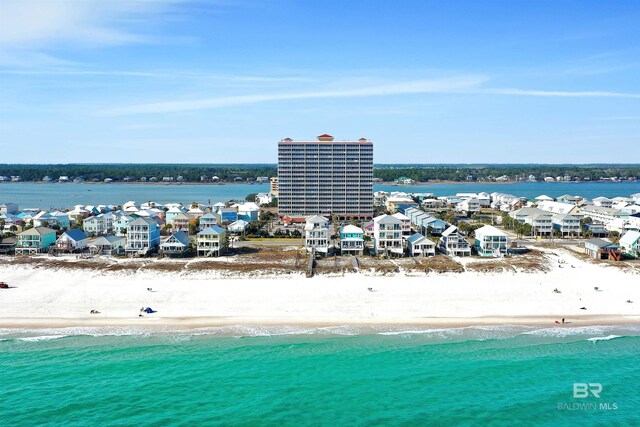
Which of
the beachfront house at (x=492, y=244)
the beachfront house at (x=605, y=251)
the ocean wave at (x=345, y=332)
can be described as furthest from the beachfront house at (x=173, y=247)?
the beachfront house at (x=605, y=251)

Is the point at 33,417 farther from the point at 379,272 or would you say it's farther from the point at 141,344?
the point at 379,272

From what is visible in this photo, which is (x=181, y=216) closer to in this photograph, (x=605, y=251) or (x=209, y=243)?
(x=209, y=243)

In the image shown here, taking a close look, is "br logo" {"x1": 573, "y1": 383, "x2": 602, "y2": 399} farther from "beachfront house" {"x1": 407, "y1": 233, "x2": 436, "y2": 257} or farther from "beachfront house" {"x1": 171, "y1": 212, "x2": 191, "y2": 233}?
"beachfront house" {"x1": 171, "y1": 212, "x2": 191, "y2": 233}

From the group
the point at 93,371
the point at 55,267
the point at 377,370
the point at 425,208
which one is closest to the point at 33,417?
the point at 93,371

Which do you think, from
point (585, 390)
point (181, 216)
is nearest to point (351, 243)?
point (181, 216)

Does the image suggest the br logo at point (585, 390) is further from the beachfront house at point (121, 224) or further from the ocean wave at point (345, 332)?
the beachfront house at point (121, 224)

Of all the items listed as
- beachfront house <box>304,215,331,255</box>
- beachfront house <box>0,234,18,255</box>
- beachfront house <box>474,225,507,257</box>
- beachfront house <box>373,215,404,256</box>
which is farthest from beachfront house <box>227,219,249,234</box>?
beachfront house <box>474,225,507,257</box>
